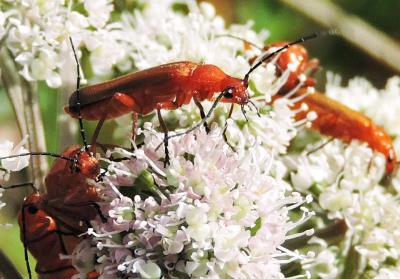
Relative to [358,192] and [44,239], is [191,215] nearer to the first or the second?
[44,239]

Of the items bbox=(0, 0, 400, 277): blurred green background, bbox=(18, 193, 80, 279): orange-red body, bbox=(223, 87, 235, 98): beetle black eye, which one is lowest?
bbox=(0, 0, 400, 277): blurred green background

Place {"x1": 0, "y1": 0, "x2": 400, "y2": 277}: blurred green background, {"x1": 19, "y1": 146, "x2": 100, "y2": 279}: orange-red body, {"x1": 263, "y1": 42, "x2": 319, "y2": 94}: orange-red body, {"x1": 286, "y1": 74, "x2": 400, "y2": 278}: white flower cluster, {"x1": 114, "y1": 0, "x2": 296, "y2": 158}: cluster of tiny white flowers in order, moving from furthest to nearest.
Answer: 1. {"x1": 0, "y1": 0, "x2": 400, "y2": 277}: blurred green background
2. {"x1": 263, "y1": 42, "x2": 319, "y2": 94}: orange-red body
3. {"x1": 286, "y1": 74, "x2": 400, "y2": 278}: white flower cluster
4. {"x1": 114, "y1": 0, "x2": 296, "y2": 158}: cluster of tiny white flowers
5. {"x1": 19, "y1": 146, "x2": 100, "y2": 279}: orange-red body

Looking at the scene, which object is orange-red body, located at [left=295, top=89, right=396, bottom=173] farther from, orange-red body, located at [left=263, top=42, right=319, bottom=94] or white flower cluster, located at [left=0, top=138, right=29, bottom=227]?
white flower cluster, located at [left=0, top=138, right=29, bottom=227]

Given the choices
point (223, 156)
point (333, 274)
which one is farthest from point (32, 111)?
point (333, 274)

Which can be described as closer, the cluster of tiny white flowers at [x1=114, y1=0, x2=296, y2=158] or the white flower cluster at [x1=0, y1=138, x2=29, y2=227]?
the white flower cluster at [x1=0, y1=138, x2=29, y2=227]

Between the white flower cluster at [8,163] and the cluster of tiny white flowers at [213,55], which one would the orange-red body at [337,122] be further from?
the white flower cluster at [8,163]

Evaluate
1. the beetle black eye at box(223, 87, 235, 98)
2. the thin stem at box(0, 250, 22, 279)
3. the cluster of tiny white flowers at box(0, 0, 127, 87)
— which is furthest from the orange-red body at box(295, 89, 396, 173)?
the thin stem at box(0, 250, 22, 279)

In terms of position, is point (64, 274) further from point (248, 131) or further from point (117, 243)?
point (248, 131)
